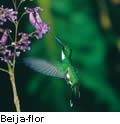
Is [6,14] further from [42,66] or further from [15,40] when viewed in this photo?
[42,66]

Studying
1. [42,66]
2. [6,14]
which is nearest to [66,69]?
[42,66]

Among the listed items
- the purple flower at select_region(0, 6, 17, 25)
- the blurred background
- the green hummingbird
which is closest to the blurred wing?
the green hummingbird

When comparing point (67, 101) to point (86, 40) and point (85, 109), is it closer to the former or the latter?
point (85, 109)

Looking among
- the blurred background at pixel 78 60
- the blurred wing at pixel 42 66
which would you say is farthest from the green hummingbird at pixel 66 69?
the blurred background at pixel 78 60

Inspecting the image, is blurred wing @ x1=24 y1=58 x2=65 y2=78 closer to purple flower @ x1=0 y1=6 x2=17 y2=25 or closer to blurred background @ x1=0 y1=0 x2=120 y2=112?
purple flower @ x1=0 y1=6 x2=17 y2=25
